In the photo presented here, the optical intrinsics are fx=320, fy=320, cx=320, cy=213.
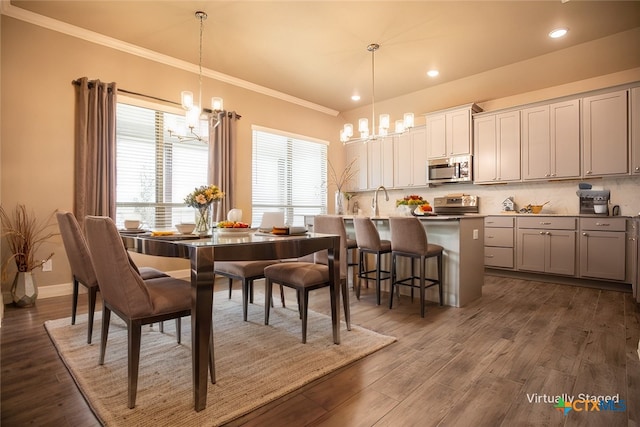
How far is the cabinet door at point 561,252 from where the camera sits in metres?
4.09

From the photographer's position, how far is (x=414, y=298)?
3.51 meters

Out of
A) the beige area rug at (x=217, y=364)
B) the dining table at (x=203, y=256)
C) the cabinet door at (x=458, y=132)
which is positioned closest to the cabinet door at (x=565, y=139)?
the cabinet door at (x=458, y=132)

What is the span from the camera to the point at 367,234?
10.8 feet

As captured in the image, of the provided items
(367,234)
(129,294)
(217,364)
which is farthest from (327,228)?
(129,294)

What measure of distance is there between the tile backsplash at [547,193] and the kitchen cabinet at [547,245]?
0.47 metres

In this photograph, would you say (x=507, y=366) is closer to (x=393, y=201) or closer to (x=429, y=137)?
(x=429, y=137)

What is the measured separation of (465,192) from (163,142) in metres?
4.81

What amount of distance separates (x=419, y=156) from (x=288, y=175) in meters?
2.45

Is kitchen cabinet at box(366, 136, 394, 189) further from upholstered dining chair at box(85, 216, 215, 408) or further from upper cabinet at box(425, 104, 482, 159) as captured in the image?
upholstered dining chair at box(85, 216, 215, 408)

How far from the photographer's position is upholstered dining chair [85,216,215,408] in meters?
1.50

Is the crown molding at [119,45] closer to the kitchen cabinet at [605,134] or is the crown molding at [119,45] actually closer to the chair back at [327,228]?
the chair back at [327,228]

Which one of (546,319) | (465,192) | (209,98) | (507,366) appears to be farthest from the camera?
(465,192)

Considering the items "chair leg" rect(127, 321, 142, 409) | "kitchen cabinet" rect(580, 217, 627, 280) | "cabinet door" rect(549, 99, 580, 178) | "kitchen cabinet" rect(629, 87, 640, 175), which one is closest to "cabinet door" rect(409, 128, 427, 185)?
"cabinet door" rect(549, 99, 580, 178)

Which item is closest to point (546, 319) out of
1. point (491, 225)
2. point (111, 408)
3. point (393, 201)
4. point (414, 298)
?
point (414, 298)
